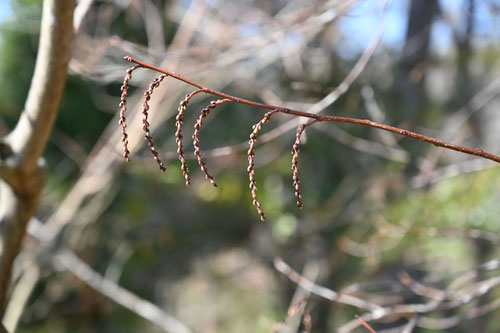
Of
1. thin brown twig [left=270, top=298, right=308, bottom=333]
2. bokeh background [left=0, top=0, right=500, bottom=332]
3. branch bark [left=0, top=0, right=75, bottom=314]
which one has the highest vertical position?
bokeh background [left=0, top=0, right=500, bottom=332]

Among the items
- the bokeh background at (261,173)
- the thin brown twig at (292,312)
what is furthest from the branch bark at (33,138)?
the bokeh background at (261,173)

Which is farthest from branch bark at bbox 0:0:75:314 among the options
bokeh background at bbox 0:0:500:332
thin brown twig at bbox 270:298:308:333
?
bokeh background at bbox 0:0:500:332

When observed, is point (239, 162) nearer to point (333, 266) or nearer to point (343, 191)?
point (343, 191)

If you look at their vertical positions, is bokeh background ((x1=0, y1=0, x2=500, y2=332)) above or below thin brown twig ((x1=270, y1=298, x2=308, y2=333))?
above

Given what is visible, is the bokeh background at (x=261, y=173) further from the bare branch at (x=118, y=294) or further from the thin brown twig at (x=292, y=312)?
the thin brown twig at (x=292, y=312)

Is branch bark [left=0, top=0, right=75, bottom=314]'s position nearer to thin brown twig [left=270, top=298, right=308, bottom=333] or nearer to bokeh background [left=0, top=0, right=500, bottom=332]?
thin brown twig [left=270, top=298, right=308, bottom=333]

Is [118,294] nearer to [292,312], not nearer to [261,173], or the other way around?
[261,173]

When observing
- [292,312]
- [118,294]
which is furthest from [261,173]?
[292,312]

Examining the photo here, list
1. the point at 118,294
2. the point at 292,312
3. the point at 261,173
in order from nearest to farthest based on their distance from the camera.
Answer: the point at 292,312 < the point at 118,294 < the point at 261,173
